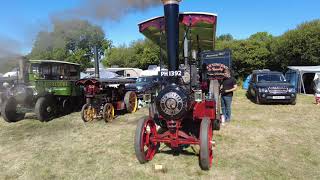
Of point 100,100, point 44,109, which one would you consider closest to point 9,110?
point 44,109

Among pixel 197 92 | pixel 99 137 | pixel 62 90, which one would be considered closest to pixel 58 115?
pixel 62 90

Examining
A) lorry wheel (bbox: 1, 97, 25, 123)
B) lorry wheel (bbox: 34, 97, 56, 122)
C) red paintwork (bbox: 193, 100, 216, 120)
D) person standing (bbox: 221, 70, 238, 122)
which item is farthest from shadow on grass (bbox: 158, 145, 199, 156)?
lorry wheel (bbox: 1, 97, 25, 123)

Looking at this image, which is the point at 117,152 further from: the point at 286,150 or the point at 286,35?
the point at 286,35

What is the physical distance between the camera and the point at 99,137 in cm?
767

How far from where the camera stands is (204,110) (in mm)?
5957

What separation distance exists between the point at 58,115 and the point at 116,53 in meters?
36.0

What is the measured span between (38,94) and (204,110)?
6.50m

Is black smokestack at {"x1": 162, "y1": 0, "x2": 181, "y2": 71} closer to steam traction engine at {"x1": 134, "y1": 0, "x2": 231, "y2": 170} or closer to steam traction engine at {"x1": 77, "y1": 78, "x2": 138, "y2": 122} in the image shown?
steam traction engine at {"x1": 134, "y1": 0, "x2": 231, "y2": 170}

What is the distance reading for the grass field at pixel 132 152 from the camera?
516cm

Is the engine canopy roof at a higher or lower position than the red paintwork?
higher

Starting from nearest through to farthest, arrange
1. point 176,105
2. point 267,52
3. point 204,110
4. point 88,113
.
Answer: point 176,105 < point 204,110 < point 88,113 < point 267,52

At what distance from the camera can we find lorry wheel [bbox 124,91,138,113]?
11242mm

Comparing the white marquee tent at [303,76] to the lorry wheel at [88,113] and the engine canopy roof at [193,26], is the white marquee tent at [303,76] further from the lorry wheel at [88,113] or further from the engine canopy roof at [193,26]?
the lorry wheel at [88,113]

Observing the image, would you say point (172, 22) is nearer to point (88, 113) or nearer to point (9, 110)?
point (88, 113)
